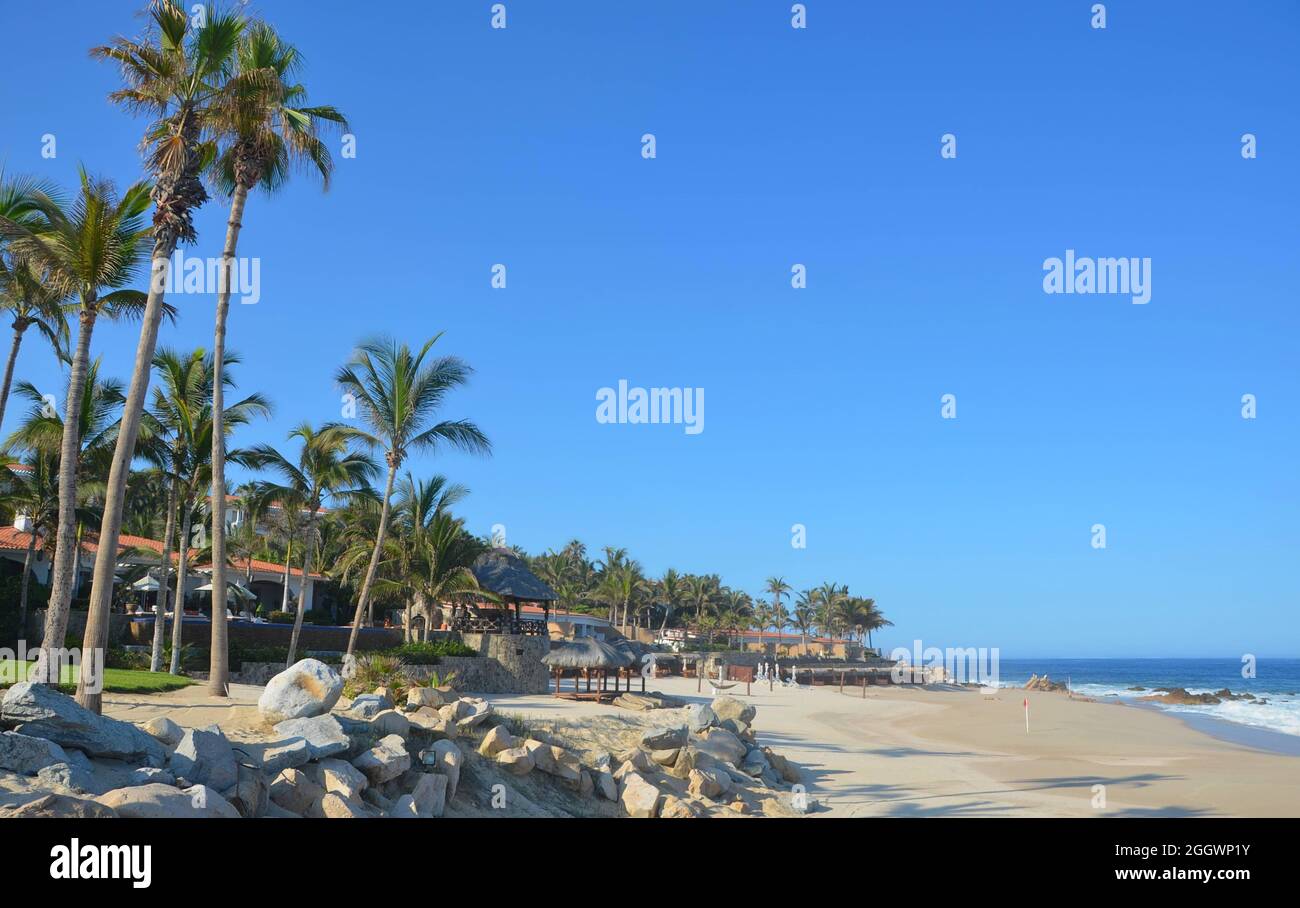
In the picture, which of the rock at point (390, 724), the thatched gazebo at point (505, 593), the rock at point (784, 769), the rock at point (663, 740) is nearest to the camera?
the rock at point (390, 724)

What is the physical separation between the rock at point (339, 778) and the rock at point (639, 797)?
440cm

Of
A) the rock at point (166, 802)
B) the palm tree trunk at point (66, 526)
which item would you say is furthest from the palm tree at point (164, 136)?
the rock at point (166, 802)

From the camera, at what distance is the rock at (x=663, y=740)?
1786 cm

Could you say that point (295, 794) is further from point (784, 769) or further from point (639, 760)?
point (784, 769)

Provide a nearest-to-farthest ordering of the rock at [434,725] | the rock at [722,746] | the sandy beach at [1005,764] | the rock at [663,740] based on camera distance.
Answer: the rock at [434,725]
the rock at [663,740]
the sandy beach at [1005,764]
the rock at [722,746]

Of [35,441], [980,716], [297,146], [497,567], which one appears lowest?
[980,716]

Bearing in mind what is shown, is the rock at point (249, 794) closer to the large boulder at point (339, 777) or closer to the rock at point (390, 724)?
the large boulder at point (339, 777)

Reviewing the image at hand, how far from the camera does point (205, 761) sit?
1027 cm

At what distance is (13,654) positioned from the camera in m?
24.9

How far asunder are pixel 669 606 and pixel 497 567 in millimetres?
58582

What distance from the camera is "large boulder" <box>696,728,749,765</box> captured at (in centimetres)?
1881

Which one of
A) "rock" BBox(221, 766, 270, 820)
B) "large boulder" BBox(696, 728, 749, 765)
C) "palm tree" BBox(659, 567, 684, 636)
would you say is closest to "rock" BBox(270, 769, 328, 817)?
"rock" BBox(221, 766, 270, 820)
